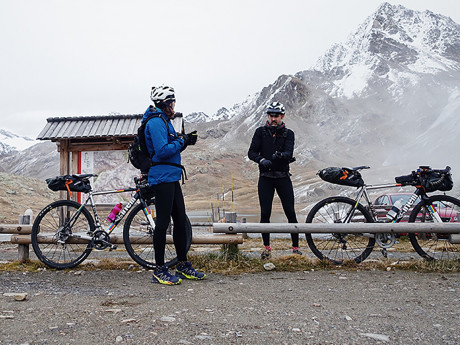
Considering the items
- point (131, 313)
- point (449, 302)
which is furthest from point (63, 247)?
point (449, 302)

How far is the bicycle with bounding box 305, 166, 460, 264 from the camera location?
6043 millimetres

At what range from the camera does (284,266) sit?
5.89 m

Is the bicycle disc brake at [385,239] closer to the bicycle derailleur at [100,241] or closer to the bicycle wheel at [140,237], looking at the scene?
the bicycle wheel at [140,237]

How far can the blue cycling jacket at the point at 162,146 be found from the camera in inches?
192

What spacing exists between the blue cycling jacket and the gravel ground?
1.33 meters

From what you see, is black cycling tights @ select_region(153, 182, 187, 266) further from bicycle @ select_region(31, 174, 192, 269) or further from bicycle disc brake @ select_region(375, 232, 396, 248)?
bicycle disc brake @ select_region(375, 232, 396, 248)

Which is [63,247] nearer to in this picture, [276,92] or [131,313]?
[131,313]

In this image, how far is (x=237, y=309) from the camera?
3.88 meters

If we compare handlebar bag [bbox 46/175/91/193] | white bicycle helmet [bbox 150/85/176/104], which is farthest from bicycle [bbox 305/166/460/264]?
handlebar bag [bbox 46/175/91/193]

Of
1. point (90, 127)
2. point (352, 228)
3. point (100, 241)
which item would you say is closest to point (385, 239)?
point (352, 228)

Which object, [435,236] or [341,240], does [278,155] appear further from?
[435,236]

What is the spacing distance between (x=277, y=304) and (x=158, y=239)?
69.5 inches

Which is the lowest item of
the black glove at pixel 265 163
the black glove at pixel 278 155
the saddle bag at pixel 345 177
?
the saddle bag at pixel 345 177

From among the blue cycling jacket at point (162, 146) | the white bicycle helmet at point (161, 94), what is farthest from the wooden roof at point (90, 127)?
the blue cycling jacket at point (162, 146)
